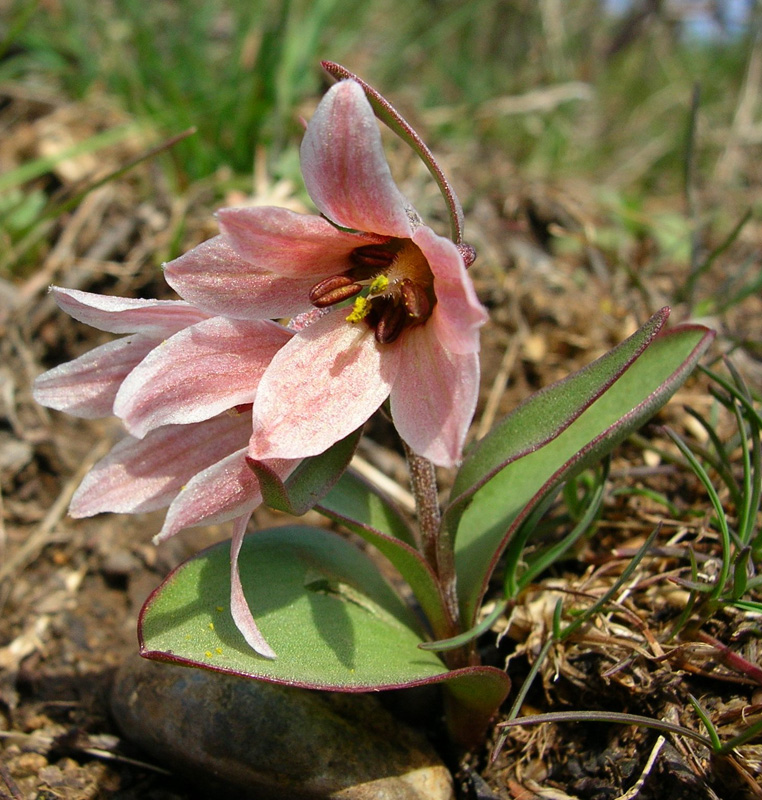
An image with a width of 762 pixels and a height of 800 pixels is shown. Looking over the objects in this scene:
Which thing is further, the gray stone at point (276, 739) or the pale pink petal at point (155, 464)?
the gray stone at point (276, 739)

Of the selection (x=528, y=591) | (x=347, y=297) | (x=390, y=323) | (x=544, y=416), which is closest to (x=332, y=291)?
(x=347, y=297)

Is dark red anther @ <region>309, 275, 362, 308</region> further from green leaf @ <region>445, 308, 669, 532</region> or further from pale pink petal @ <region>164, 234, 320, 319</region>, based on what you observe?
green leaf @ <region>445, 308, 669, 532</region>

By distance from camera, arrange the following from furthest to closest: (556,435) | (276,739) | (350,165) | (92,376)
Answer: (276,739) < (92,376) < (556,435) < (350,165)

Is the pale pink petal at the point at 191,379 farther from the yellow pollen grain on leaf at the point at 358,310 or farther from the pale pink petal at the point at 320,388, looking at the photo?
the yellow pollen grain on leaf at the point at 358,310

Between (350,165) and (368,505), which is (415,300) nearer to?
(350,165)

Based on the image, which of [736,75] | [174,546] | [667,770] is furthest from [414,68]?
[667,770]

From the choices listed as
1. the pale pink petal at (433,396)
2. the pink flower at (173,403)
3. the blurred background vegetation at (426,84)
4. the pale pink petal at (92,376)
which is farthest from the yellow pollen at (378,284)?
the blurred background vegetation at (426,84)
